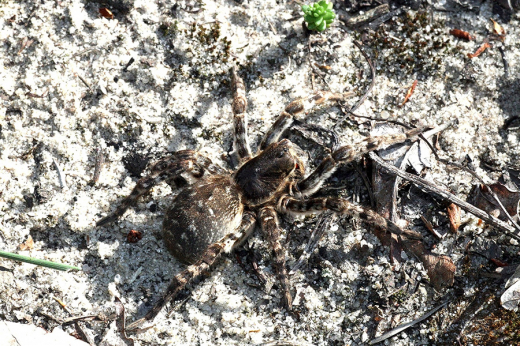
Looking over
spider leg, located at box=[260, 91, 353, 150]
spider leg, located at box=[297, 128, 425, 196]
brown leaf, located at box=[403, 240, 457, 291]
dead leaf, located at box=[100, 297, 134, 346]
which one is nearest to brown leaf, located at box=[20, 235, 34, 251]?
dead leaf, located at box=[100, 297, 134, 346]

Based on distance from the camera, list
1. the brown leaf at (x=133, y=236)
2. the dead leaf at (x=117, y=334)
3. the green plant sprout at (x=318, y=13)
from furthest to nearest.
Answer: the green plant sprout at (x=318, y=13) → the brown leaf at (x=133, y=236) → the dead leaf at (x=117, y=334)

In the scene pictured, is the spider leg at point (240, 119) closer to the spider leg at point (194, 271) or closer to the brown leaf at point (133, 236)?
the spider leg at point (194, 271)

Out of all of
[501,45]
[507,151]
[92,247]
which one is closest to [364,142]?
[507,151]

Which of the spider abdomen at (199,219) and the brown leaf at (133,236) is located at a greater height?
the spider abdomen at (199,219)

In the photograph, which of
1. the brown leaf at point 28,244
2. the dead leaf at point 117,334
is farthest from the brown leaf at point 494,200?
the brown leaf at point 28,244

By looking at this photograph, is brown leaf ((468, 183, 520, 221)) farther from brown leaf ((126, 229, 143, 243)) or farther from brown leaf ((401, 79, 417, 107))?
brown leaf ((126, 229, 143, 243))
